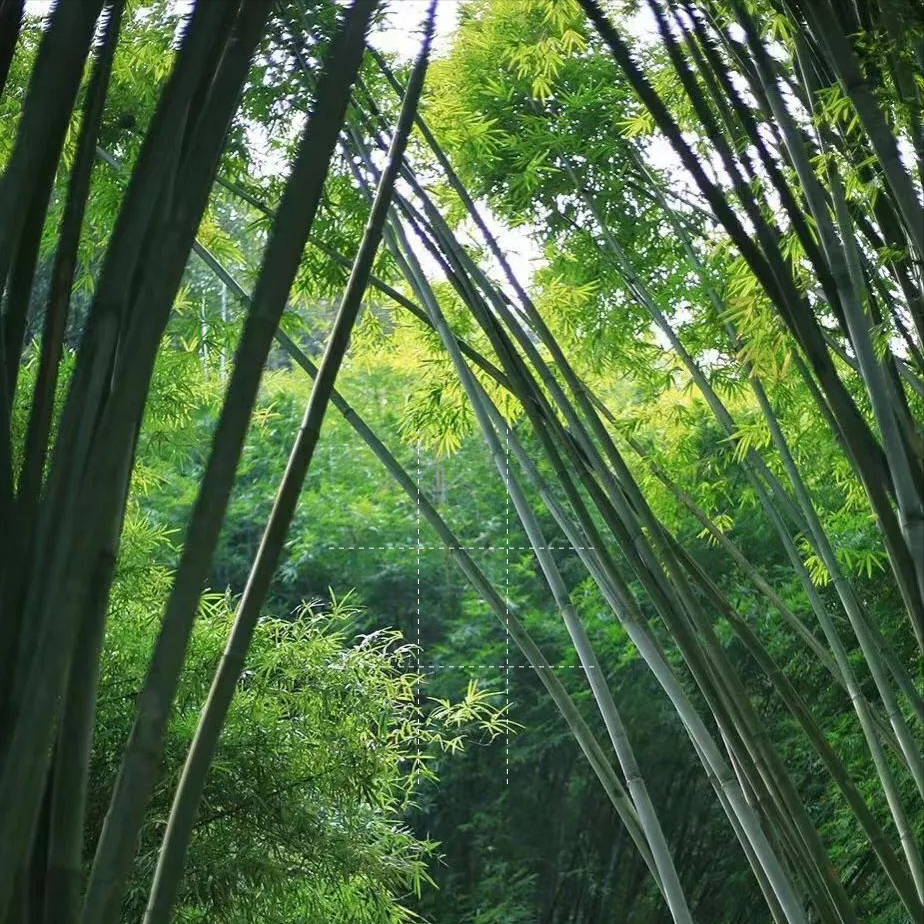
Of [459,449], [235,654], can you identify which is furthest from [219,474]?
[459,449]

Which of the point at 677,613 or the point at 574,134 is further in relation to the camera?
the point at 574,134

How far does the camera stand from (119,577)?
365cm

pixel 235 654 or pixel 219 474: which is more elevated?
pixel 219 474

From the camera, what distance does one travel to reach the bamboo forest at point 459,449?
804mm

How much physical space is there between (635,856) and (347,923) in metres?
2.85

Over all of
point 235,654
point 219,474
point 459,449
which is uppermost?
point 219,474

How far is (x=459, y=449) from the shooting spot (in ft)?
15.6

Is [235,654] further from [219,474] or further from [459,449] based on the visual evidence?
[459,449]

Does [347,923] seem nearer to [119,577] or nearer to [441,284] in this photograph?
[119,577]

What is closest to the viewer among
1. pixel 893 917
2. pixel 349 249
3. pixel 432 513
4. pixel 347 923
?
pixel 432 513

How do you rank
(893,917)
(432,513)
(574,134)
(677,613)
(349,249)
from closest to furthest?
(677,613) < (432,513) < (349,249) < (574,134) < (893,917)

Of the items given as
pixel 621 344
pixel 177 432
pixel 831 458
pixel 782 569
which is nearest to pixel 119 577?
pixel 177 432

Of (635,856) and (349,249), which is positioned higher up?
(349,249)

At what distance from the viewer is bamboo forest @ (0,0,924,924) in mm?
804
